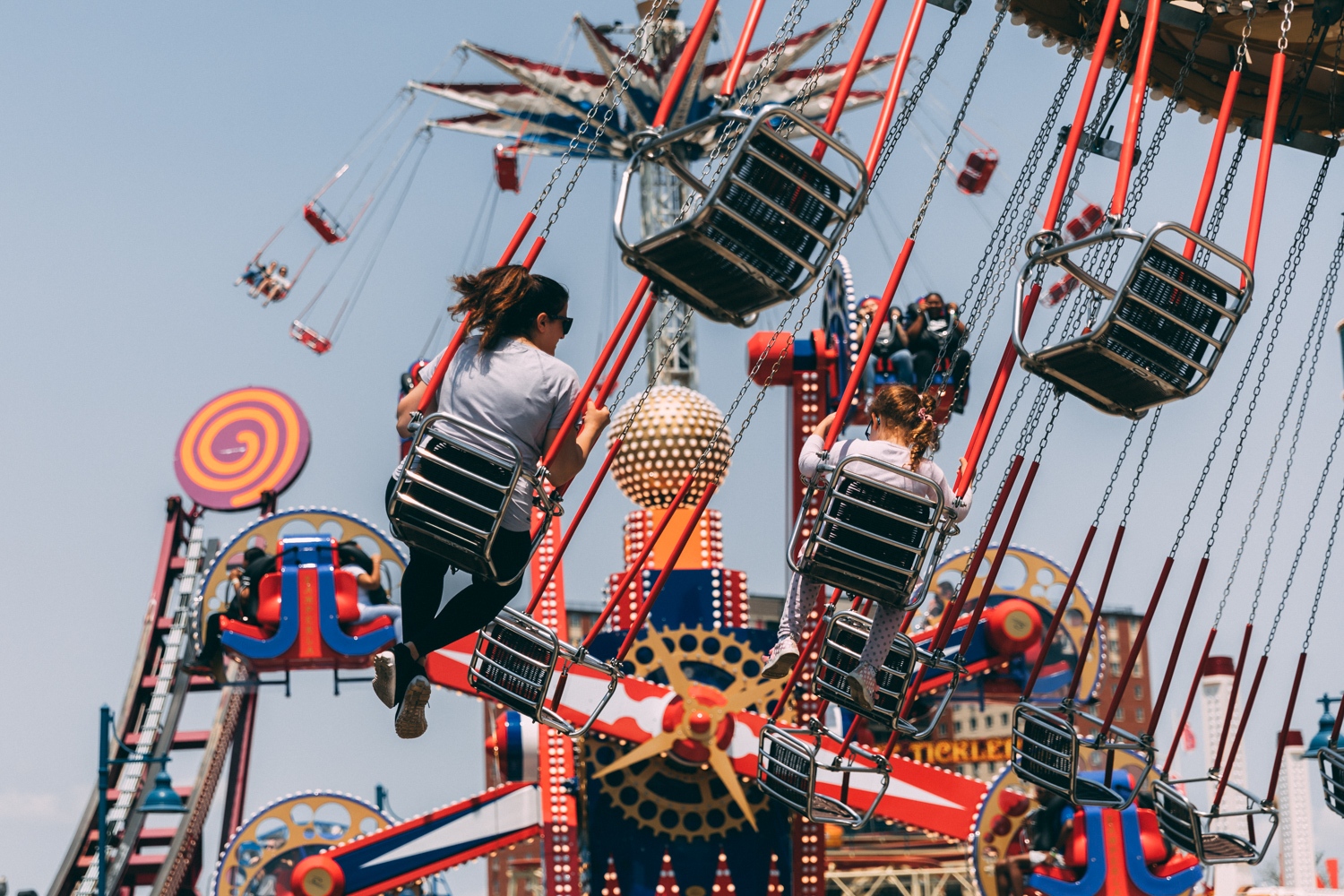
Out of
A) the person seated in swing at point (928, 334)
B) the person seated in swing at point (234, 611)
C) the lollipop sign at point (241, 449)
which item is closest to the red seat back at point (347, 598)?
the person seated in swing at point (234, 611)

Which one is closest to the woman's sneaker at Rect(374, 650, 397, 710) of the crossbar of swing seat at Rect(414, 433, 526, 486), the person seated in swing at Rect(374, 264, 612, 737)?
the person seated in swing at Rect(374, 264, 612, 737)

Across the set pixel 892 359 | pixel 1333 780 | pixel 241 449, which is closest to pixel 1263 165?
pixel 1333 780

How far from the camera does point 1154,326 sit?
736cm

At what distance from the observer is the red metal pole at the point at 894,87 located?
858 centimetres

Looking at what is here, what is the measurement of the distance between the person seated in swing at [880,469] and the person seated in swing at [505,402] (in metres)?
1.36

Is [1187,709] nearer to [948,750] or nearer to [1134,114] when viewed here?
[1134,114]

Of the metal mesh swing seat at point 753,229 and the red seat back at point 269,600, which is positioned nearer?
the metal mesh swing seat at point 753,229

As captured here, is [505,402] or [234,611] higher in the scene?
[234,611]

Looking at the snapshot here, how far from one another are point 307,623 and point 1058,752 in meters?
13.0

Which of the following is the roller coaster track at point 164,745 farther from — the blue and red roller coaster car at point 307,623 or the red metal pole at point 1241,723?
the red metal pole at point 1241,723

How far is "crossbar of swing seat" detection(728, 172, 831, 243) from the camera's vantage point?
6551 millimetres

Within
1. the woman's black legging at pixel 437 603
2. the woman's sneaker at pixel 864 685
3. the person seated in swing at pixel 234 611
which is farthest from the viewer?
the person seated in swing at pixel 234 611

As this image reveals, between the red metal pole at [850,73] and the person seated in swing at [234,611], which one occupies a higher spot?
the person seated in swing at [234,611]

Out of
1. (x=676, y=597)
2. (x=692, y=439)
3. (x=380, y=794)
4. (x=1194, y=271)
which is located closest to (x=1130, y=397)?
(x=1194, y=271)
